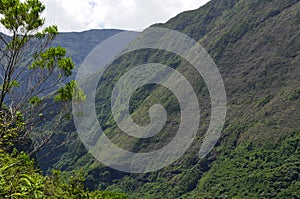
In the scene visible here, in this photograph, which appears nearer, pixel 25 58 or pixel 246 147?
pixel 25 58

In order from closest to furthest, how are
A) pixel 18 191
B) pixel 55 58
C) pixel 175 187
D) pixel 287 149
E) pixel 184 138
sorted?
pixel 18 191 → pixel 55 58 → pixel 287 149 → pixel 175 187 → pixel 184 138

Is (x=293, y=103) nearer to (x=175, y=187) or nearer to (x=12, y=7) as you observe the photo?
(x=175, y=187)

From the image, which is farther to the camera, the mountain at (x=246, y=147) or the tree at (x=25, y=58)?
the mountain at (x=246, y=147)

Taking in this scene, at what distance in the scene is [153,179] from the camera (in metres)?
177

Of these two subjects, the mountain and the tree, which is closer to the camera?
the tree

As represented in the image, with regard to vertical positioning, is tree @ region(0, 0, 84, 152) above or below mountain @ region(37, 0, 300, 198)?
above

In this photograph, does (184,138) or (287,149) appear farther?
(184,138)

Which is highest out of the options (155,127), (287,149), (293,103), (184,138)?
(155,127)

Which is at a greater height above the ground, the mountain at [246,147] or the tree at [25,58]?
the tree at [25,58]

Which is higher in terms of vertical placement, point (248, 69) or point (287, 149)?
point (248, 69)

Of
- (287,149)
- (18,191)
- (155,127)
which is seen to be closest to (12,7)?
(18,191)

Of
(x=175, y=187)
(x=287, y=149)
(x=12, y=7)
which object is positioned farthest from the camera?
(x=175, y=187)

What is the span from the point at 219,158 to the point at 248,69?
194ft

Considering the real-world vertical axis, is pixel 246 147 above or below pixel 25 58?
below
